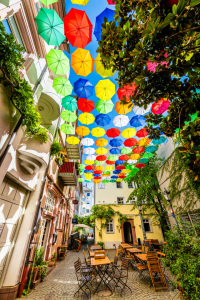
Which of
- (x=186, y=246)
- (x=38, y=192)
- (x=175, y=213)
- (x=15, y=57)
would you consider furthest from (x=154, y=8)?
(x=175, y=213)

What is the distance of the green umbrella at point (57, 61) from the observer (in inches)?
197

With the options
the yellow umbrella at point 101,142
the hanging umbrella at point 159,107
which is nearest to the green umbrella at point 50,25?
the hanging umbrella at point 159,107

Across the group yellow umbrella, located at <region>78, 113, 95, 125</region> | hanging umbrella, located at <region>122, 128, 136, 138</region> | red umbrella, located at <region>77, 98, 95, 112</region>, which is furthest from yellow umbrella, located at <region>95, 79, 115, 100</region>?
hanging umbrella, located at <region>122, 128, 136, 138</region>

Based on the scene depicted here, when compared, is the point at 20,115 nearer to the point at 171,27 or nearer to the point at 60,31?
the point at 60,31

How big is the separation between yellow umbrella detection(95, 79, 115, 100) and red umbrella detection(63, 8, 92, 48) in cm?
151

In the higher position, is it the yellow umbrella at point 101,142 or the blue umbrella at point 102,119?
the blue umbrella at point 102,119

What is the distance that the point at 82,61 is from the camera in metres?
4.86

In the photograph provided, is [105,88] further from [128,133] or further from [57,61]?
[128,133]

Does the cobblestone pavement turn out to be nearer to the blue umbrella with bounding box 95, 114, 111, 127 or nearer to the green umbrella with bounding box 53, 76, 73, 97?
the blue umbrella with bounding box 95, 114, 111, 127

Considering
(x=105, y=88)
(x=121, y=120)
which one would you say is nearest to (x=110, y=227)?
(x=121, y=120)

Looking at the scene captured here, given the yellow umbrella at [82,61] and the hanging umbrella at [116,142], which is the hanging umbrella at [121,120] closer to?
the hanging umbrella at [116,142]

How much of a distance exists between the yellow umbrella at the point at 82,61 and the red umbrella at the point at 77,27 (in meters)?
0.47

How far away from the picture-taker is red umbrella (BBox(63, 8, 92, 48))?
13.0ft

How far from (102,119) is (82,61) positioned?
311 cm
